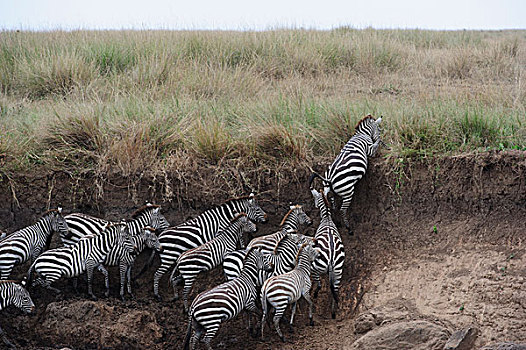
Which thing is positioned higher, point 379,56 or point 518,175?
point 379,56

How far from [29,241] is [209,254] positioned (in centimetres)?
233

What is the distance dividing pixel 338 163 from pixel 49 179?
4.03 m

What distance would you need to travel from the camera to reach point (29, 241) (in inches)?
273

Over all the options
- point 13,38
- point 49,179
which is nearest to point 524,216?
point 49,179

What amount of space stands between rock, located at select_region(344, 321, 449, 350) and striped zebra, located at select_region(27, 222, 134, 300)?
10.3ft

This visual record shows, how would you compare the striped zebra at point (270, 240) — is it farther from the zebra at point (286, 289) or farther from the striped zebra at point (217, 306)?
the zebra at point (286, 289)

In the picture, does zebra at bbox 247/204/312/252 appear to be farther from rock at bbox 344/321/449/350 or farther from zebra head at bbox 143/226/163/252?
rock at bbox 344/321/449/350

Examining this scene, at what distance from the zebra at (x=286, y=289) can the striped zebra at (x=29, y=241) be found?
2.89 meters

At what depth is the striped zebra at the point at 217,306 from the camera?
18.8 feet

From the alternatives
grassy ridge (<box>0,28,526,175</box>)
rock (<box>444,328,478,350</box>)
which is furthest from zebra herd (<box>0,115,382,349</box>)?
rock (<box>444,328,478,350</box>)

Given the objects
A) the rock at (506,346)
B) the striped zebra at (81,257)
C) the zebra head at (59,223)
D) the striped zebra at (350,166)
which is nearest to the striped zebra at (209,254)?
the striped zebra at (81,257)

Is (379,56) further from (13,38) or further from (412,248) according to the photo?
(13,38)

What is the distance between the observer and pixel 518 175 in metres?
6.43

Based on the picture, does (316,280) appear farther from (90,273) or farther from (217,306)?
(90,273)
